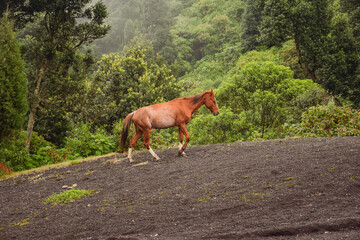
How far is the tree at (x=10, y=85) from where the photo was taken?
432 inches

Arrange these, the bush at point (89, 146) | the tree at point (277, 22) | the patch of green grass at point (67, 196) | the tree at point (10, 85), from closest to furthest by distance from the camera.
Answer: the patch of green grass at point (67, 196)
the tree at point (10, 85)
the bush at point (89, 146)
the tree at point (277, 22)

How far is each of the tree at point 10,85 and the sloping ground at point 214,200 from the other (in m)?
2.94

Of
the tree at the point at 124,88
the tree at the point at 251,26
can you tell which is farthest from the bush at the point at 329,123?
the tree at the point at 251,26

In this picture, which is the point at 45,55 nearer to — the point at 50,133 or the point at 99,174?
the point at 50,133

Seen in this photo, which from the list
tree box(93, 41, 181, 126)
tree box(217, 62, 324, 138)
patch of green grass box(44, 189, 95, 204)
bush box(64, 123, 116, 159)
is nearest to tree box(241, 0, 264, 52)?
tree box(93, 41, 181, 126)

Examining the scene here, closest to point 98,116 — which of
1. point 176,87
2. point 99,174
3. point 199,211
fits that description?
point 176,87

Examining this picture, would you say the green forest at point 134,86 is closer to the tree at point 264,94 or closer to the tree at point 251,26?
the tree at point 264,94

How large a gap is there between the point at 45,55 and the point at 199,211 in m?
13.9

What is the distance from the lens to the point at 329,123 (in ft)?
41.1

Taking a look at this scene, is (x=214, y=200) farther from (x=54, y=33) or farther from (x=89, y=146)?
(x=54, y=33)

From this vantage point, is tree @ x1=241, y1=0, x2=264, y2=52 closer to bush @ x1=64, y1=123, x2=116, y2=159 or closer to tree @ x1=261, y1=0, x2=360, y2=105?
tree @ x1=261, y1=0, x2=360, y2=105

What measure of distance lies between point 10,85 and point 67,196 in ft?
18.4

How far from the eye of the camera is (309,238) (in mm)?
3799

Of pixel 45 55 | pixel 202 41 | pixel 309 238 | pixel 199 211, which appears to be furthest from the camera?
pixel 202 41
